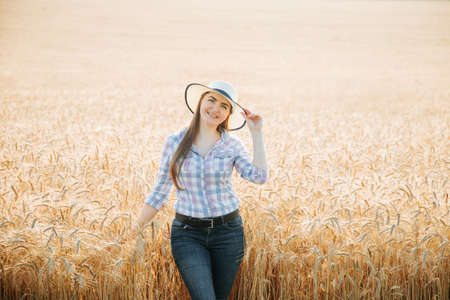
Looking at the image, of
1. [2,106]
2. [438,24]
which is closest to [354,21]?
[438,24]

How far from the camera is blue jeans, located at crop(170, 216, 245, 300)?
226 centimetres

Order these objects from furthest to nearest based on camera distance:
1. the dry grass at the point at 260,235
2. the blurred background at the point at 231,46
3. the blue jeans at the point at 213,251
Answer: the blurred background at the point at 231,46 → the dry grass at the point at 260,235 → the blue jeans at the point at 213,251

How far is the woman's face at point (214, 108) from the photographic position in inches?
98.7

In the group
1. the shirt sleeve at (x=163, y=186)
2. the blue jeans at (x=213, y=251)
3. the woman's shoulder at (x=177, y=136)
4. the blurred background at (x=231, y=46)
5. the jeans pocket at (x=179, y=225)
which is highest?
the blurred background at (x=231, y=46)

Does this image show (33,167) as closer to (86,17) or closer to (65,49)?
(65,49)

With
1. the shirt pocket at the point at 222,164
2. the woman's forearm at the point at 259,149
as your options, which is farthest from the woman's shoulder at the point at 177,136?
the woman's forearm at the point at 259,149

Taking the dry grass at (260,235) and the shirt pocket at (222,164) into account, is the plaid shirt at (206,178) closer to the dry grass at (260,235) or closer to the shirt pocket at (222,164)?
the shirt pocket at (222,164)

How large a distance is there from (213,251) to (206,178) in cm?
49

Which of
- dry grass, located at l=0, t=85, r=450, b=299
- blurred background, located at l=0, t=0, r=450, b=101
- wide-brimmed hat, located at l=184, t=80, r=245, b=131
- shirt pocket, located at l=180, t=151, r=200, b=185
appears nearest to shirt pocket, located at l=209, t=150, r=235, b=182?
shirt pocket, located at l=180, t=151, r=200, b=185

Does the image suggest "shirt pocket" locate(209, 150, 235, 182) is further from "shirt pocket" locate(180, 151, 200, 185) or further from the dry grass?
the dry grass

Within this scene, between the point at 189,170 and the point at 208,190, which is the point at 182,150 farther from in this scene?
the point at 208,190

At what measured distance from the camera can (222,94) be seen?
2418mm

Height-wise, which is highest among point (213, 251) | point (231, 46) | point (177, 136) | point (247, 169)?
point (231, 46)

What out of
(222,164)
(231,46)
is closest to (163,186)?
(222,164)
